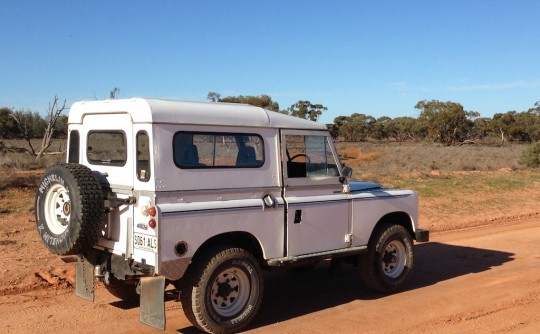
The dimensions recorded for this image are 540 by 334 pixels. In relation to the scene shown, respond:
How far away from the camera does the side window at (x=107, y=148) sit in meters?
5.75

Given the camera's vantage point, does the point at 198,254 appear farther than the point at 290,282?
No

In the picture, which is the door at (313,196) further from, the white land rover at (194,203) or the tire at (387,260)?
the tire at (387,260)

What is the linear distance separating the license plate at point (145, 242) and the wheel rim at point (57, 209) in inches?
31.4

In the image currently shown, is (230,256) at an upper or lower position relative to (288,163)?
lower

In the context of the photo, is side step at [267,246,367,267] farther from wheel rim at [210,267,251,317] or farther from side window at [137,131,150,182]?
side window at [137,131,150,182]

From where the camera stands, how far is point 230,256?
5.65 metres

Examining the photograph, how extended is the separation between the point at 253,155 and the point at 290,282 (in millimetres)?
2685

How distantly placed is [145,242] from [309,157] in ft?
7.40

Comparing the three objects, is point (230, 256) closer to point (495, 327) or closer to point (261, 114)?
point (261, 114)

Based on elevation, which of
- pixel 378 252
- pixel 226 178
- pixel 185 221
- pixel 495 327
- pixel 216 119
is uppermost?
pixel 216 119

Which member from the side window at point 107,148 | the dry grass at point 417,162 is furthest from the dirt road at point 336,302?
the dry grass at point 417,162

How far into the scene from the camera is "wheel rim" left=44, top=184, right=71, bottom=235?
18.5ft

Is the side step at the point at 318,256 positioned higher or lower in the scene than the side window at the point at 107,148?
lower

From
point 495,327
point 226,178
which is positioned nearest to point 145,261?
point 226,178
